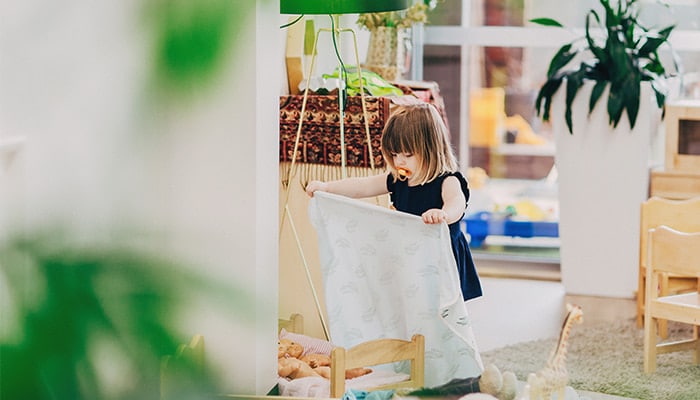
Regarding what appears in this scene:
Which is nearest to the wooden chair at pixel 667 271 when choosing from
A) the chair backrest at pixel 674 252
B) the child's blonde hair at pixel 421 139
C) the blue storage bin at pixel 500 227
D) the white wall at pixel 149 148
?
the chair backrest at pixel 674 252

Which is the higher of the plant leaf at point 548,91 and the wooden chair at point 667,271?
the plant leaf at point 548,91

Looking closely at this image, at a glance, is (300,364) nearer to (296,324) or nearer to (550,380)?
(296,324)

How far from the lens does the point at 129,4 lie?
2395mm

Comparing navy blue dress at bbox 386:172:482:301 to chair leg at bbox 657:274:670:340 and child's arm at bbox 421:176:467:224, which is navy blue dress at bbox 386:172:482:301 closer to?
child's arm at bbox 421:176:467:224

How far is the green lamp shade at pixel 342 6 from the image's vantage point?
280 centimetres

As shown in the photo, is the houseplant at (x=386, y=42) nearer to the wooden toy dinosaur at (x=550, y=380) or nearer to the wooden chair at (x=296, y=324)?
the wooden chair at (x=296, y=324)

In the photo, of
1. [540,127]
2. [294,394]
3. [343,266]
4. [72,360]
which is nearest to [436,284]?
[343,266]

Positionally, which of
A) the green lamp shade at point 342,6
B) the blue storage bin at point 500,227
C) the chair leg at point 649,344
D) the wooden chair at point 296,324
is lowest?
the chair leg at point 649,344

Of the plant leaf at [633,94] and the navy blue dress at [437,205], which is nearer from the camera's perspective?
the navy blue dress at [437,205]

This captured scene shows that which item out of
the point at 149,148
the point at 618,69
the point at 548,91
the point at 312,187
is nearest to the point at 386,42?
the point at 548,91

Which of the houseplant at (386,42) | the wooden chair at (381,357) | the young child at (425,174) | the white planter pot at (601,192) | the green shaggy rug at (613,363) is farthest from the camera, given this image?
the white planter pot at (601,192)

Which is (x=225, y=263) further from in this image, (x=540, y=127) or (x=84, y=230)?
(x=540, y=127)

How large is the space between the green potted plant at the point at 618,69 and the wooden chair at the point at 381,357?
6.51ft

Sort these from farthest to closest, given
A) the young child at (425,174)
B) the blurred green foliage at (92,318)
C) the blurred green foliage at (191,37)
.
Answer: the young child at (425,174)
the blurred green foliage at (191,37)
the blurred green foliage at (92,318)
